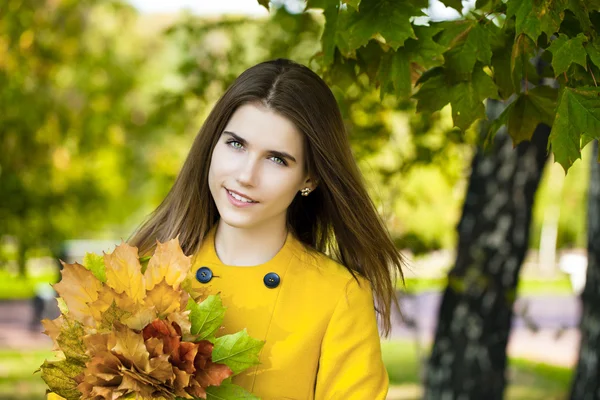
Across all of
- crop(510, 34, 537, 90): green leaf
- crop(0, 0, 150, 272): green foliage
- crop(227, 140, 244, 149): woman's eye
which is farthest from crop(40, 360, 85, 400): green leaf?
crop(0, 0, 150, 272): green foliage

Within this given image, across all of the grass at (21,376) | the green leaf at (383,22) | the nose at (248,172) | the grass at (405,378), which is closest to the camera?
the green leaf at (383,22)

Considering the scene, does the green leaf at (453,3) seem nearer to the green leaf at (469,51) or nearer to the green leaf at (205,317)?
the green leaf at (469,51)


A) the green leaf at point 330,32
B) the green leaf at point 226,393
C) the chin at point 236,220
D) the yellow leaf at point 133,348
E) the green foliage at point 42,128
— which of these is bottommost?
the green leaf at point 226,393

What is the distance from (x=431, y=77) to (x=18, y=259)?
448cm

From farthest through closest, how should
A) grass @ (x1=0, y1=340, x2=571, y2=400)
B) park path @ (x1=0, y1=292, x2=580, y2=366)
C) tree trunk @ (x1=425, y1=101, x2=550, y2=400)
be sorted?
park path @ (x1=0, y1=292, x2=580, y2=366) < grass @ (x1=0, y1=340, x2=571, y2=400) < tree trunk @ (x1=425, y1=101, x2=550, y2=400)

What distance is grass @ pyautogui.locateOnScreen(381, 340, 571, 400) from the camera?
10148mm

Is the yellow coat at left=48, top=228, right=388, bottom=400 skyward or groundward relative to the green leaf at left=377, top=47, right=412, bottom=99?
groundward

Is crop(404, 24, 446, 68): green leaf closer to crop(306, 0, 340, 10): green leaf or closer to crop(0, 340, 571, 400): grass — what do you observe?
crop(306, 0, 340, 10): green leaf

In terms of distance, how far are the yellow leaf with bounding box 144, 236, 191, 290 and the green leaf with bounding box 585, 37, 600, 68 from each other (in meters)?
1.04

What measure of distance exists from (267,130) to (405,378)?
30.9ft

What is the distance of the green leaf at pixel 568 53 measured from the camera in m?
1.99

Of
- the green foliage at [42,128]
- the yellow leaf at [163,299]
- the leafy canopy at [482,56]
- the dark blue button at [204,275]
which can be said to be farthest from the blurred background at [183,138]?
the yellow leaf at [163,299]

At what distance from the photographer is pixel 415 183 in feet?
21.9

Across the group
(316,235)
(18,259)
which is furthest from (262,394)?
(18,259)
